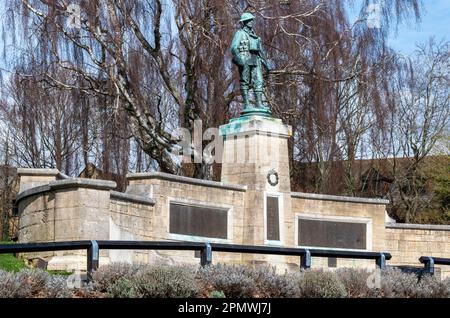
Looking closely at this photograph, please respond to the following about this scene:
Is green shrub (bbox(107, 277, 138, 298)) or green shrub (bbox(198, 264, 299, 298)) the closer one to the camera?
green shrub (bbox(107, 277, 138, 298))

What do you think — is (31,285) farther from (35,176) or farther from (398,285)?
(35,176)

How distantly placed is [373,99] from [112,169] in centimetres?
840

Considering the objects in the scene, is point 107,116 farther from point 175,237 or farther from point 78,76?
point 175,237

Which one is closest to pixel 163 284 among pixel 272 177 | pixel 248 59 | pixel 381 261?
pixel 381 261

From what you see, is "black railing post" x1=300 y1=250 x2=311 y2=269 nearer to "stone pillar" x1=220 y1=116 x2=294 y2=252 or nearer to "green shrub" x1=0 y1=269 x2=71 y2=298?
"green shrub" x1=0 y1=269 x2=71 y2=298

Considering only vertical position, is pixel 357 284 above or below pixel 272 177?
below

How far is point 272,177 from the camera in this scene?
23.5m

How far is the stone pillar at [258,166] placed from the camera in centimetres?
2319

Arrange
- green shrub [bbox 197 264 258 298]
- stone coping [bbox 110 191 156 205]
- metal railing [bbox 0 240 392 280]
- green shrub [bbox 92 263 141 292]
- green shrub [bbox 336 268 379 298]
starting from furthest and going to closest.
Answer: stone coping [bbox 110 191 156 205]
green shrub [bbox 336 268 379 298]
green shrub [bbox 197 264 258 298]
green shrub [bbox 92 263 141 292]
metal railing [bbox 0 240 392 280]

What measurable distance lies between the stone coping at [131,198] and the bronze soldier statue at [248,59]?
3.73m

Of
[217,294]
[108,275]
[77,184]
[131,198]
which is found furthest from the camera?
[131,198]

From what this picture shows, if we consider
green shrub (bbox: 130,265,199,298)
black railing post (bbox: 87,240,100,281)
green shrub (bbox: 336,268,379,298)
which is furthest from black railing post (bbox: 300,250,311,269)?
black railing post (bbox: 87,240,100,281)

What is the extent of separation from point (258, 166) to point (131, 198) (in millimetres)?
3909

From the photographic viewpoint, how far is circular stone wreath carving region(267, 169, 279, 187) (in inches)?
923
